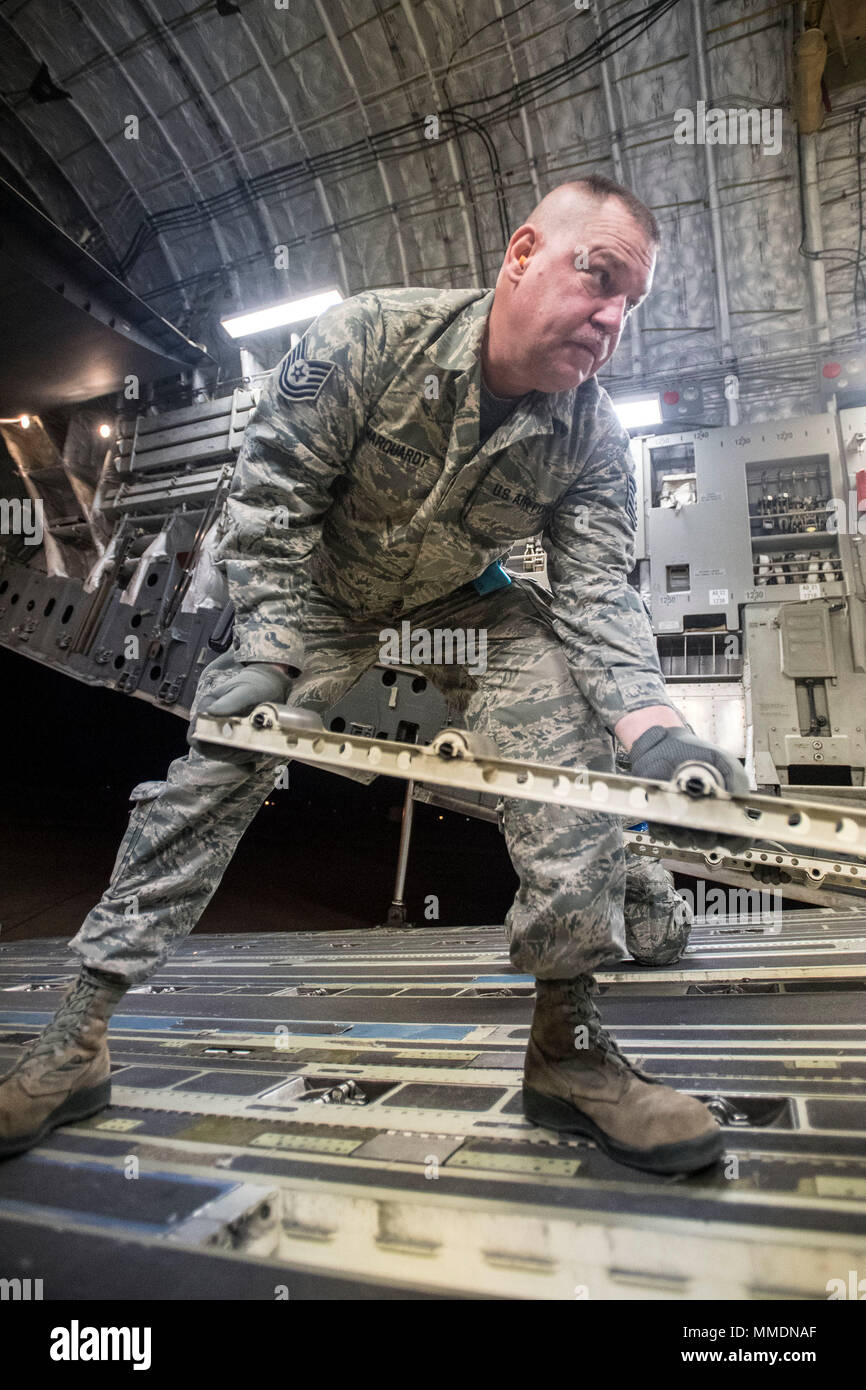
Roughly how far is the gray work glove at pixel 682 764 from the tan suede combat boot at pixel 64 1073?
3.40 ft

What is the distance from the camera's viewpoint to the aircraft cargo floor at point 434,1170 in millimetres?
841

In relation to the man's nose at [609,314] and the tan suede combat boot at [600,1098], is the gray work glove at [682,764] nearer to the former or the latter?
the tan suede combat boot at [600,1098]

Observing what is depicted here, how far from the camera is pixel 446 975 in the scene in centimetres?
273

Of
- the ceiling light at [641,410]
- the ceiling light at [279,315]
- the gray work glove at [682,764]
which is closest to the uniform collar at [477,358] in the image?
the gray work glove at [682,764]

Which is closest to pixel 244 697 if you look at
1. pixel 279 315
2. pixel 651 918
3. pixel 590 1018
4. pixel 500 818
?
pixel 500 818

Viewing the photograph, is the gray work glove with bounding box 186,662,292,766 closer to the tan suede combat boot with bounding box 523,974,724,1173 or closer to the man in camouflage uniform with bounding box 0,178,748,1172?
the man in camouflage uniform with bounding box 0,178,748,1172

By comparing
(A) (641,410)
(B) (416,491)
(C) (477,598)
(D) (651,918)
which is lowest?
(D) (651,918)

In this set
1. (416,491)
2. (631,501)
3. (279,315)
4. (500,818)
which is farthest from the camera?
(279,315)

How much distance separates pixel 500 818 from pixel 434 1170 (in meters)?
0.63

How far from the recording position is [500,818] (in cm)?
150

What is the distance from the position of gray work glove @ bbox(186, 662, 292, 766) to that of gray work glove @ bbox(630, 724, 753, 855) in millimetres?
632

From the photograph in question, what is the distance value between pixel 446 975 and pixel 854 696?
157 inches

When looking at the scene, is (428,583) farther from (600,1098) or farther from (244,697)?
(600,1098)

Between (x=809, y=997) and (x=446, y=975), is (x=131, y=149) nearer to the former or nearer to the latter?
(x=446, y=975)
